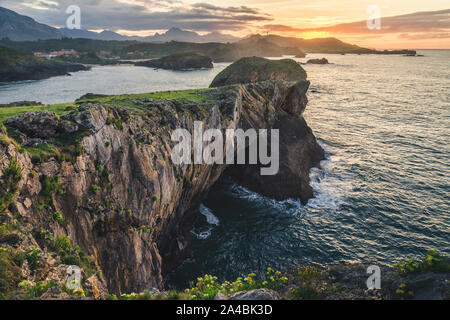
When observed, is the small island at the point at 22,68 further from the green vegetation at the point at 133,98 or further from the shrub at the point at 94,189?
the shrub at the point at 94,189

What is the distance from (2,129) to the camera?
47.2ft

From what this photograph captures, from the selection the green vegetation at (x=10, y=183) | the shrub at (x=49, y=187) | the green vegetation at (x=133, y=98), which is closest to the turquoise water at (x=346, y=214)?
the green vegetation at (x=133, y=98)

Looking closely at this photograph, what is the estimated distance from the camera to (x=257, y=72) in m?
94.9

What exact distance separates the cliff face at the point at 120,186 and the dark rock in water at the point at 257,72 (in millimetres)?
60981

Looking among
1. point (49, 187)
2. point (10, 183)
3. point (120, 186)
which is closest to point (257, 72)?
A: point (120, 186)

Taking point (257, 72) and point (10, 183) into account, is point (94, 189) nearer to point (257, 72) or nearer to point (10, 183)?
point (10, 183)

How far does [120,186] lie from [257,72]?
85.4 m

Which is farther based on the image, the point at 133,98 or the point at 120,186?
the point at 133,98

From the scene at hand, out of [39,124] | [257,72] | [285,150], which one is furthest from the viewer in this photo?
[257,72]
